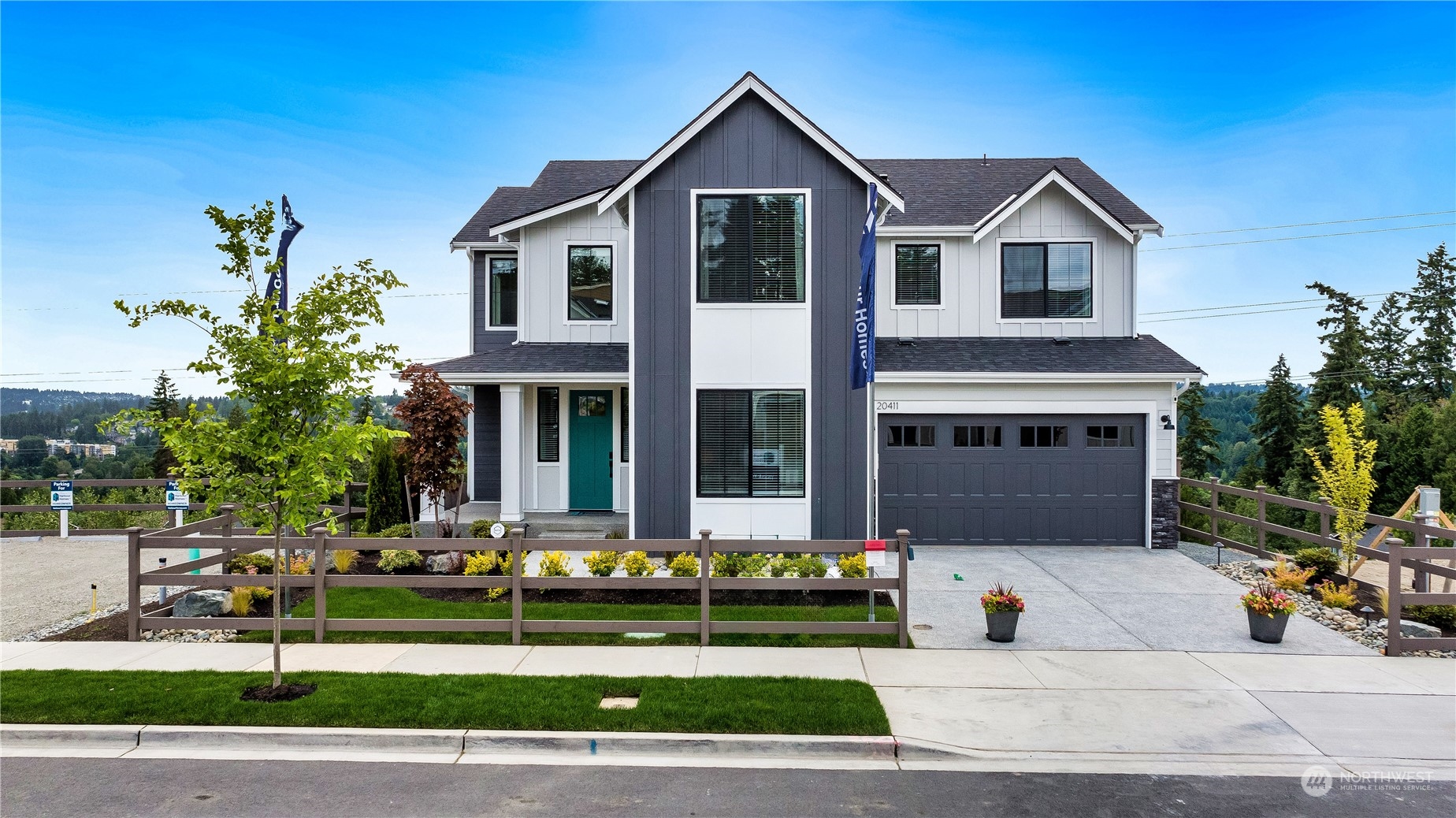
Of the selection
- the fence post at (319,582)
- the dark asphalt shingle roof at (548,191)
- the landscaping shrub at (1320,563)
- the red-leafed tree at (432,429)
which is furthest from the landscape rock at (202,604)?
the landscaping shrub at (1320,563)

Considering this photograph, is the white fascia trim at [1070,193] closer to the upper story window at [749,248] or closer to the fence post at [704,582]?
the upper story window at [749,248]

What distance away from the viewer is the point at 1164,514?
14.5 metres

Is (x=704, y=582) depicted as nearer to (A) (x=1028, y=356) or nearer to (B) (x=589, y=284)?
(A) (x=1028, y=356)

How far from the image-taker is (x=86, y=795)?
536 cm

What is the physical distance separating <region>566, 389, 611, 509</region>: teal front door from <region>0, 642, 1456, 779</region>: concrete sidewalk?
25.9ft

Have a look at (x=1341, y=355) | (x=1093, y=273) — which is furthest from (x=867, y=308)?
(x=1341, y=355)

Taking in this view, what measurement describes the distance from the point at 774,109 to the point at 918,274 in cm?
520

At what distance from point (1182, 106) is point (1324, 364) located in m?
23.2

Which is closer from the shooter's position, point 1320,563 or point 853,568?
point 853,568

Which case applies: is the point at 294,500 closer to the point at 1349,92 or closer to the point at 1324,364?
the point at 1349,92

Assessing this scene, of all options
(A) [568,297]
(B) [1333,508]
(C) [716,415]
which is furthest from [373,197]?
(B) [1333,508]

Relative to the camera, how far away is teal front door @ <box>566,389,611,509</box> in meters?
16.4

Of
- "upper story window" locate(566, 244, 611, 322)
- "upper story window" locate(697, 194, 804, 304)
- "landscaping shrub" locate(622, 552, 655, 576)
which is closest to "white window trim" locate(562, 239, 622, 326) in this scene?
"upper story window" locate(566, 244, 611, 322)

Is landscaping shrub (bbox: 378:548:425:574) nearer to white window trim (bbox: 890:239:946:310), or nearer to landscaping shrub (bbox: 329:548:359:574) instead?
landscaping shrub (bbox: 329:548:359:574)
